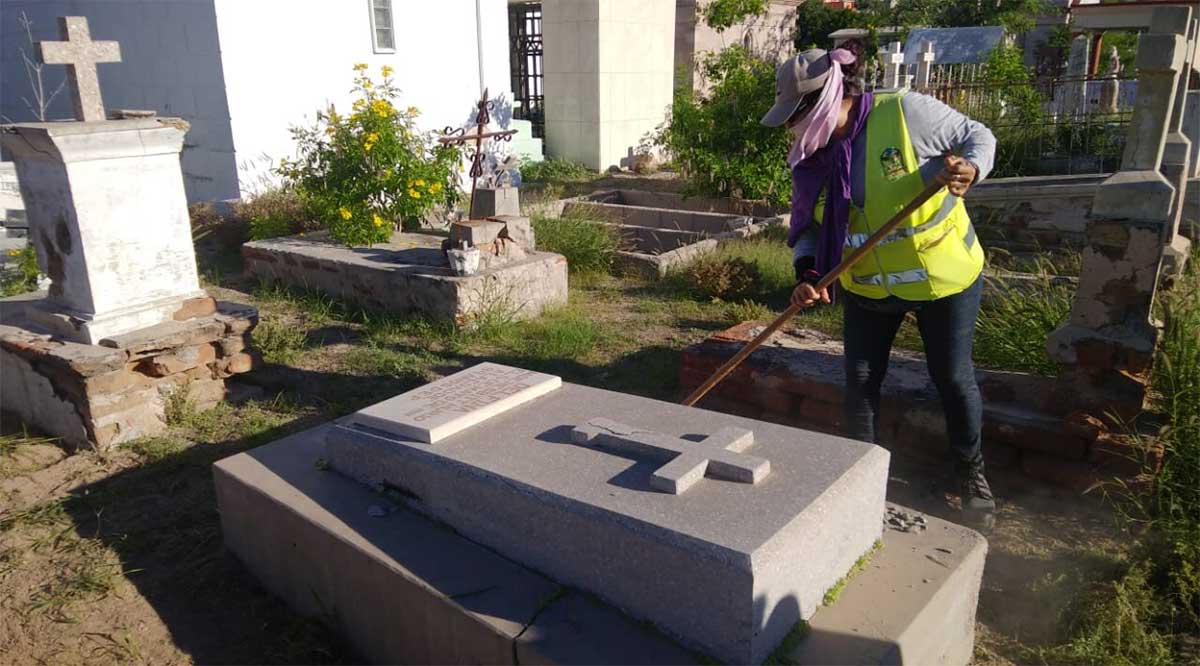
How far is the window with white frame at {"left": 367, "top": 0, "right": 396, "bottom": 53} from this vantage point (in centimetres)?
1004

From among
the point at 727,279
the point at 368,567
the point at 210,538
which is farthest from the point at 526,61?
the point at 368,567

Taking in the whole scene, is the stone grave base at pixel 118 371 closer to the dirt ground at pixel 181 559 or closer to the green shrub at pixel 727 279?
the dirt ground at pixel 181 559

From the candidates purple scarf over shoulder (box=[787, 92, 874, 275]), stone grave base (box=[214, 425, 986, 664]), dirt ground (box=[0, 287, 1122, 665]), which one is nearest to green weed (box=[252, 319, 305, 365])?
dirt ground (box=[0, 287, 1122, 665])

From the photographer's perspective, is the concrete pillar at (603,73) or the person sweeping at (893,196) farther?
the concrete pillar at (603,73)

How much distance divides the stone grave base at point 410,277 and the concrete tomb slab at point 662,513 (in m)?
3.00

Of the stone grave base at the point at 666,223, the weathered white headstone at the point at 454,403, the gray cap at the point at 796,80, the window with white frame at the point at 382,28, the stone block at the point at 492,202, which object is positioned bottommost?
the stone grave base at the point at 666,223

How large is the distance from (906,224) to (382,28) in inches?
344

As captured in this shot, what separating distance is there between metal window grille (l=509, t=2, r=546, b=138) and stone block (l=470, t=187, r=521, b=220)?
8623 mm

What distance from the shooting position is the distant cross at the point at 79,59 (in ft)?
13.9

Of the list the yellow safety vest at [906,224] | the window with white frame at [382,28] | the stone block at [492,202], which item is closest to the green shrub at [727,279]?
the stone block at [492,202]

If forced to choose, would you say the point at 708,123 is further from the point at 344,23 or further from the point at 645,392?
the point at 645,392

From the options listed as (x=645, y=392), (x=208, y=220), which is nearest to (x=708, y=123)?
(x=208, y=220)

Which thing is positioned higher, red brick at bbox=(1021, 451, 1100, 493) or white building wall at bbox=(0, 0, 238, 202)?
white building wall at bbox=(0, 0, 238, 202)

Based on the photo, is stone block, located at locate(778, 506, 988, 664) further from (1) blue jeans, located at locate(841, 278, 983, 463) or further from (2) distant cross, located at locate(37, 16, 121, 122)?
(2) distant cross, located at locate(37, 16, 121, 122)
